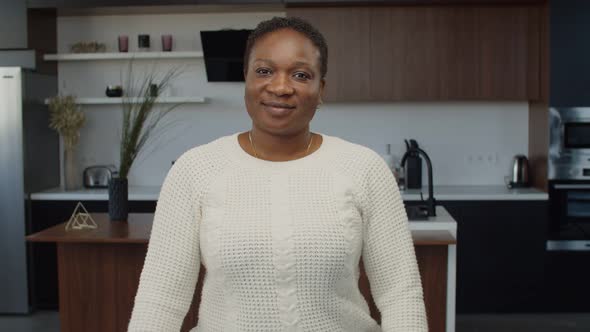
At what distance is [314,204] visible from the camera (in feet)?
4.53

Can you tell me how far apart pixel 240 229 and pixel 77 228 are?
2.38 metres

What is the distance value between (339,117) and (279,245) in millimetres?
4050

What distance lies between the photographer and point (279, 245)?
1.33 metres

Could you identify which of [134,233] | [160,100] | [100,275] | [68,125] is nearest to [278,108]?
[134,233]

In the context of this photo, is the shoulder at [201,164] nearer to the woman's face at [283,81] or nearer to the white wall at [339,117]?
the woman's face at [283,81]

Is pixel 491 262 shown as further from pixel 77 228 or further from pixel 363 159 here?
pixel 363 159

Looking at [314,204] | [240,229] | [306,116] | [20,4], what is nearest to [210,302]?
[240,229]

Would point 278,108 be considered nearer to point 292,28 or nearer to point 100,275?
point 292,28

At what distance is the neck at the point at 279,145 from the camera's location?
4.76 feet

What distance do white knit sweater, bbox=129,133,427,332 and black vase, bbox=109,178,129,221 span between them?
2316mm

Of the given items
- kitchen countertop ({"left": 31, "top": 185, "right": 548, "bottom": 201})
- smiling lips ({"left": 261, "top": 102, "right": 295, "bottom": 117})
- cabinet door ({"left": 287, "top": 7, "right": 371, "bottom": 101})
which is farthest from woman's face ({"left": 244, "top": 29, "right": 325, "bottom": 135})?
cabinet door ({"left": 287, "top": 7, "right": 371, "bottom": 101})

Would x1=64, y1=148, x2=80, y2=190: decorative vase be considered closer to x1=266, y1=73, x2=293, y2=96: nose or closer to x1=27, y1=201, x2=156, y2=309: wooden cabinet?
x1=27, y1=201, x2=156, y2=309: wooden cabinet

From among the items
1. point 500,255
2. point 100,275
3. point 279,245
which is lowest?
point 500,255

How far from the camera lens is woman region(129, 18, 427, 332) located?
4.42 feet
